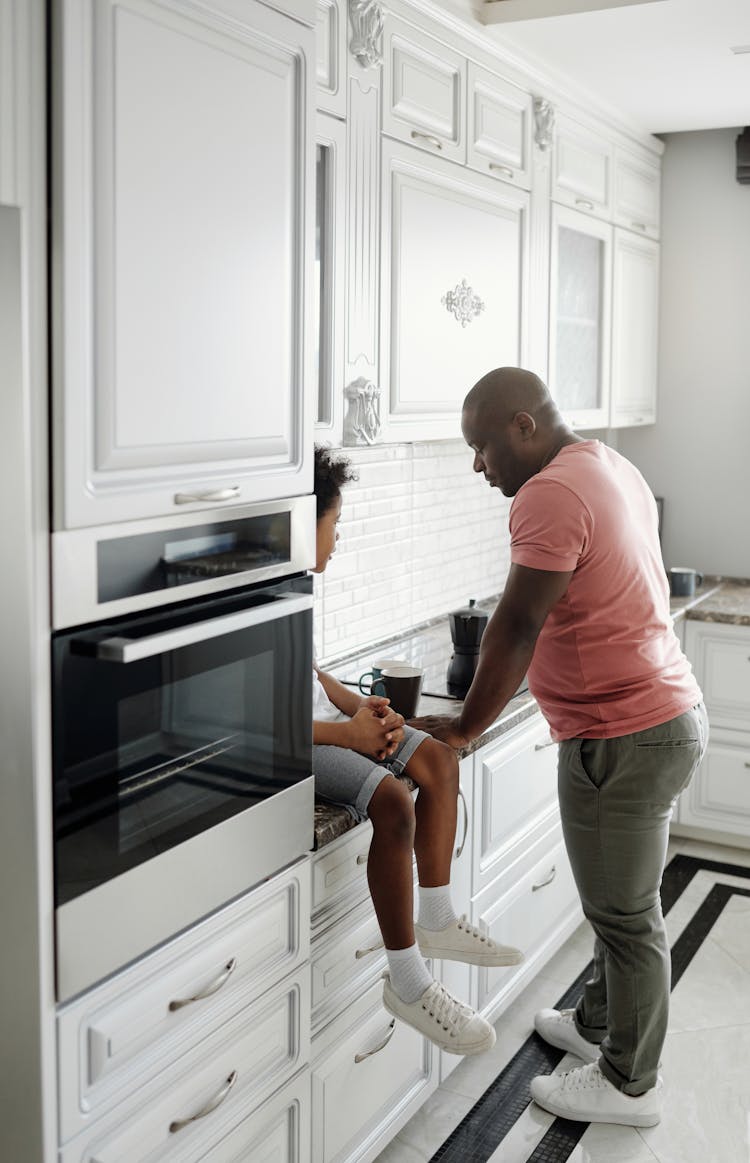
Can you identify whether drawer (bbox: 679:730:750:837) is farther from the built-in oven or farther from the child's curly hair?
the built-in oven

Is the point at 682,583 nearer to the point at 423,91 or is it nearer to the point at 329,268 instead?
the point at 423,91

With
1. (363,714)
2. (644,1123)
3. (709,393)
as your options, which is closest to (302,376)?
(363,714)

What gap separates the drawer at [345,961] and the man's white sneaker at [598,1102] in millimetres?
632

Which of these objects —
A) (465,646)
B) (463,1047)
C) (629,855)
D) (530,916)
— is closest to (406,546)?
(465,646)

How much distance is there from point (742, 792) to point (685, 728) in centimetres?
191

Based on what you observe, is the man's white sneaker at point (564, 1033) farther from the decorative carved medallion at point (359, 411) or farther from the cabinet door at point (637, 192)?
the cabinet door at point (637, 192)

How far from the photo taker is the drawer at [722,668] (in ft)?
13.0

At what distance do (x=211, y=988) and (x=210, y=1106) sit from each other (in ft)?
0.58

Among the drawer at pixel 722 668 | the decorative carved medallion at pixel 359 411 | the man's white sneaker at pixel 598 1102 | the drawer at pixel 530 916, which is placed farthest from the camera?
the drawer at pixel 722 668

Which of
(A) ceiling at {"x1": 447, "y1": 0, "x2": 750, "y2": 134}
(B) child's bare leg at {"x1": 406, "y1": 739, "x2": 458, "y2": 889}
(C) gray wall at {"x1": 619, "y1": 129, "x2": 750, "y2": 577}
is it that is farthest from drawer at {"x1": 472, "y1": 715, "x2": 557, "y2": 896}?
(C) gray wall at {"x1": 619, "y1": 129, "x2": 750, "y2": 577}

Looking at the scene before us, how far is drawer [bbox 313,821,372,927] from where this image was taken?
1.93m

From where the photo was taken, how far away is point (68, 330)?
1.23m

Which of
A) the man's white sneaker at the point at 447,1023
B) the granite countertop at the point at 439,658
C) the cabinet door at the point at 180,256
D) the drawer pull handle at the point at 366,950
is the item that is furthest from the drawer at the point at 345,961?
the cabinet door at the point at 180,256

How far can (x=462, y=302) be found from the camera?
2775mm
